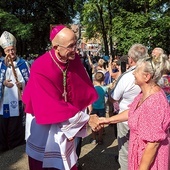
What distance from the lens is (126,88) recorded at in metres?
3.28

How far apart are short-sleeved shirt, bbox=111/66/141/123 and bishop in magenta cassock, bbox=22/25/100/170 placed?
405mm

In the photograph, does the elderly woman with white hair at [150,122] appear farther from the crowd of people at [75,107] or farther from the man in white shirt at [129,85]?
the man in white shirt at [129,85]

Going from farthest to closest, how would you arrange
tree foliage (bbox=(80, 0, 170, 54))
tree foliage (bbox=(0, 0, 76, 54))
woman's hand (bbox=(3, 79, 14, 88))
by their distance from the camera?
tree foliage (bbox=(0, 0, 76, 54)) < tree foliage (bbox=(80, 0, 170, 54)) < woman's hand (bbox=(3, 79, 14, 88))

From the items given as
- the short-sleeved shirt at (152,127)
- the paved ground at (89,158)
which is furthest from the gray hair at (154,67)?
the paved ground at (89,158)

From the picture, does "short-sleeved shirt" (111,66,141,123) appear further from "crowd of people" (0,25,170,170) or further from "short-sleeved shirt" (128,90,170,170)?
"short-sleeved shirt" (128,90,170,170)

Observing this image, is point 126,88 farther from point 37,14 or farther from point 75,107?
point 37,14

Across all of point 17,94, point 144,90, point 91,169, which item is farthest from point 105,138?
point 144,90

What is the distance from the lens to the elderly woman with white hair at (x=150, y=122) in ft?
7.41

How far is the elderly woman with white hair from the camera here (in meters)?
2.26

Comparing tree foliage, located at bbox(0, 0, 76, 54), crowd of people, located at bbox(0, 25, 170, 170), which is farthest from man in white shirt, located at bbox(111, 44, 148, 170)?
tree foliage, located at bbox(0, 0, 76, 54)

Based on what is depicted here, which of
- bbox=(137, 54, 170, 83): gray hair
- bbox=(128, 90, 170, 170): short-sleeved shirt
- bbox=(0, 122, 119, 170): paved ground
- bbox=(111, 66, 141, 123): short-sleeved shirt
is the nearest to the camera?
bbox=(128, 90, 170, 170): short-sleeved shirt

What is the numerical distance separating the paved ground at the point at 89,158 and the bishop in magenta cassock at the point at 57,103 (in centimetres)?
152

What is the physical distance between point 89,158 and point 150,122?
2.60 metres

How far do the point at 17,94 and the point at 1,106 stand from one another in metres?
0.33
